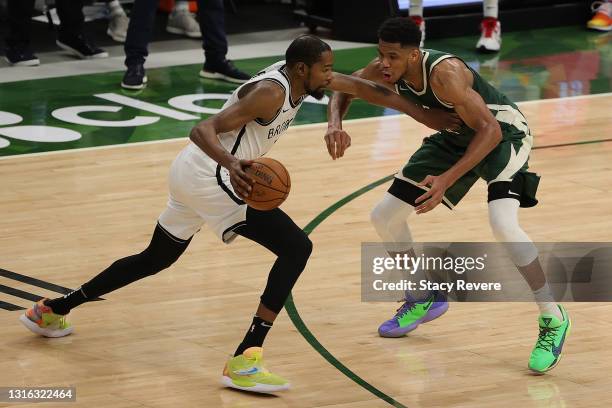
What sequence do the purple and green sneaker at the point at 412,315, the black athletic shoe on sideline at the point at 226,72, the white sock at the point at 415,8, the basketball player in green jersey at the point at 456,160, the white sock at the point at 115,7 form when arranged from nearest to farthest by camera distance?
the basketball player in green jersey at the point at 456,160 → the purple and green sneaker at the point at 412,315 → the black athletic shoe on sideline at the point at 226,72 → the white sock at the point at 415,8 → the white sock at the point at 115,7

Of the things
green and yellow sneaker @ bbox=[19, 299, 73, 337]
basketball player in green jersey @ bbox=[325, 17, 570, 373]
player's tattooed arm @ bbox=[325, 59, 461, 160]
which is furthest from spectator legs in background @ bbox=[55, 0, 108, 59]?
player's tattooed arm @ bbox=[325, 59, 461, 160]

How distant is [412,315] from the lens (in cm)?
585

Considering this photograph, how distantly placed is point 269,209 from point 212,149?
35 centimetres

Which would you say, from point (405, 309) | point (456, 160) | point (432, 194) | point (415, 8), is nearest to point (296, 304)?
point (405, 309)

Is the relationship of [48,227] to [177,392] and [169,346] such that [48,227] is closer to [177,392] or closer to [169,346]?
[169,346]

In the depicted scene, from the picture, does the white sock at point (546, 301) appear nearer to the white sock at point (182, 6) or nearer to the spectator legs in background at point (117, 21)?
the spectator legs in background at point (117, 21)

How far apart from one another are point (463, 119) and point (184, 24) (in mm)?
7615

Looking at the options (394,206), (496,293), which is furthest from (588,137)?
(394,206)

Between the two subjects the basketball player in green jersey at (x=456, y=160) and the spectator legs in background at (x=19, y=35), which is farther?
the spectator legs in background at (x=19, y=35)

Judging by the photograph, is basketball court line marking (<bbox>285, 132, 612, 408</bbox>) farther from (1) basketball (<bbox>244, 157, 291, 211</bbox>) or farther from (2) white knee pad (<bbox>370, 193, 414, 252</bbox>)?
(1) basketball (<bbox>244, 157, 291, 211</bbox>)

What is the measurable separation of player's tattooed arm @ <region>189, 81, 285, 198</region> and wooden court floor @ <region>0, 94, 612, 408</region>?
1.00 m

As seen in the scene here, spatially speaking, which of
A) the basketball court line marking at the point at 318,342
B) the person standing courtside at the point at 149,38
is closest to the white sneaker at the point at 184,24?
the person standing courtside at the point at 149,38

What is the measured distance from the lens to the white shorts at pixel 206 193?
203 inches

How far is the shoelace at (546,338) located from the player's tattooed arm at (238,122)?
153cm
